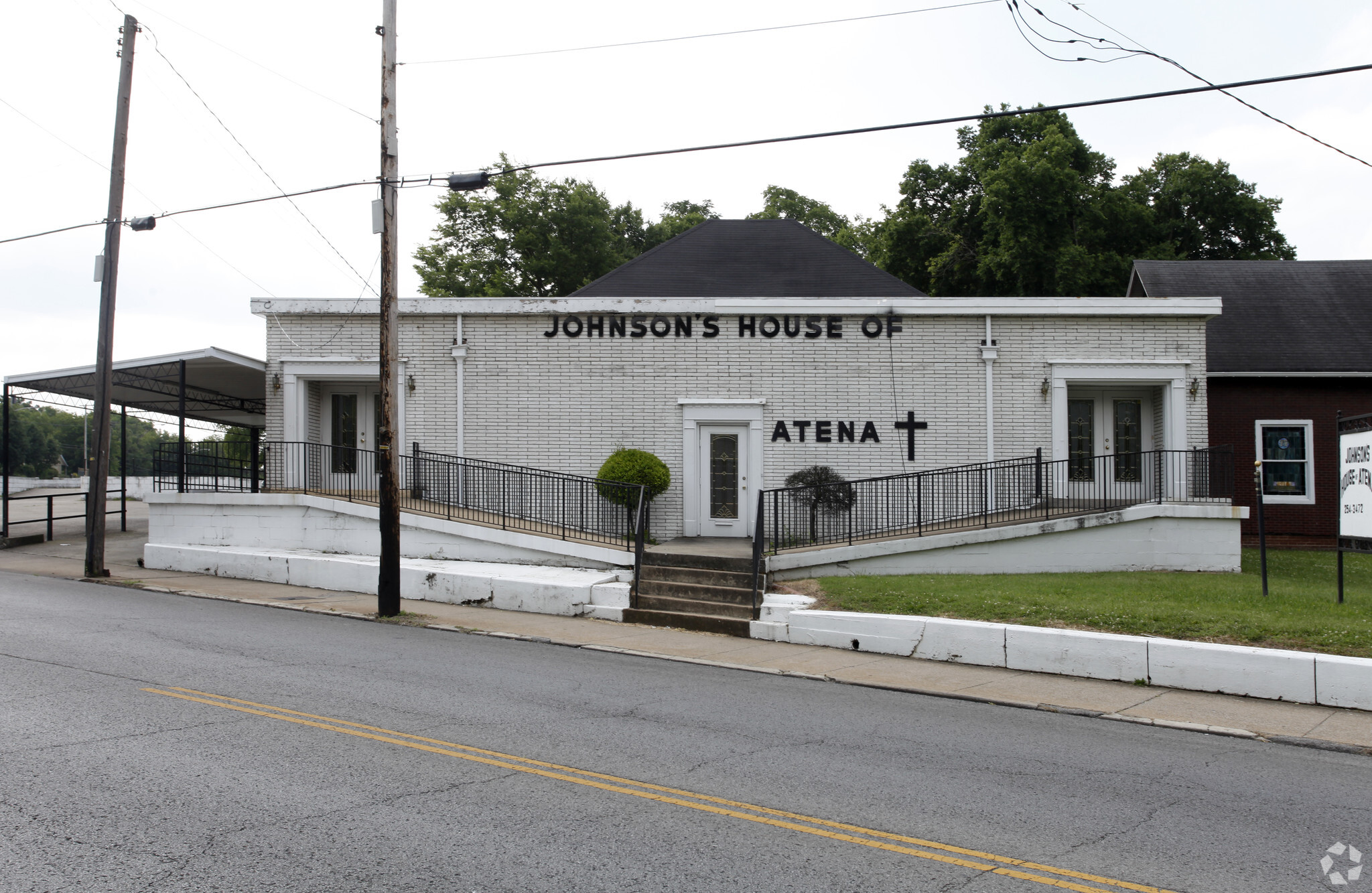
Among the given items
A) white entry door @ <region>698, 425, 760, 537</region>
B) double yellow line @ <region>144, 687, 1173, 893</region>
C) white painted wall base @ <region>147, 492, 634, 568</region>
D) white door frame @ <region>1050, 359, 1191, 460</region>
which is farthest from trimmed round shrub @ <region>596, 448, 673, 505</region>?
double yellow line @ <region>144, 687, 1173, 893</region>

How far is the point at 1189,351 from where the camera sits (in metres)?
17.9

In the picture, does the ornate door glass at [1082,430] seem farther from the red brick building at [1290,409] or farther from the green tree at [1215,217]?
the green tree at [1215,217]

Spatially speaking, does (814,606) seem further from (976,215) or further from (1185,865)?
(976,215)

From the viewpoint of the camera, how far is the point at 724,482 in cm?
1838

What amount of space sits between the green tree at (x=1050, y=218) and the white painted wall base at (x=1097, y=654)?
2617cm

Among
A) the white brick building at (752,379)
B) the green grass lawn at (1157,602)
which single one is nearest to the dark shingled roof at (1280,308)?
the white brick building at (752,379)

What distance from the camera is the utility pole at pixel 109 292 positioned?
17406 millimetres

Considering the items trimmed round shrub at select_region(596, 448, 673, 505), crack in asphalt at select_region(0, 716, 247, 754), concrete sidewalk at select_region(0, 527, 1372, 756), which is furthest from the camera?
trimmed round shrub at select_region(596, 448, 673, 505)

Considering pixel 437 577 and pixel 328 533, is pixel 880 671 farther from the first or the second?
pixel 328 533

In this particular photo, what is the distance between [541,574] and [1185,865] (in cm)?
1143

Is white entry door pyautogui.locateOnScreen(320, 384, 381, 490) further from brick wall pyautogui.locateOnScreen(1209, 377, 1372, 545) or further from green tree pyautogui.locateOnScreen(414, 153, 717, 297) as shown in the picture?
green tree pyautogui.locateOnScreen(414, 153, 717, 297)

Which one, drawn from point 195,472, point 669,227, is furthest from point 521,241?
point 195,472

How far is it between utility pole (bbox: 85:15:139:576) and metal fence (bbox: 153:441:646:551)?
149cm

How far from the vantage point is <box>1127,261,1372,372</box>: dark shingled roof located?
21172mm
